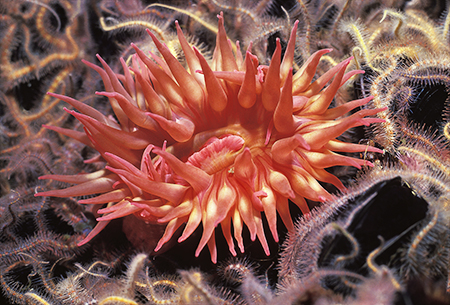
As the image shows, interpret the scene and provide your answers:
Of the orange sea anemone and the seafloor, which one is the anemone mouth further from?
the seafloor

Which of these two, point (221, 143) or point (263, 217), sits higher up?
point (221, 143)

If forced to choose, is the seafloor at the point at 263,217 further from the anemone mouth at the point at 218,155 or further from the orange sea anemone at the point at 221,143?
the anemone mouth at the point at 218,155

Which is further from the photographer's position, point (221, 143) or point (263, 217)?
point (263, 217)

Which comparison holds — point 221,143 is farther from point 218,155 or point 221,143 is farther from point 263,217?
point 263,217

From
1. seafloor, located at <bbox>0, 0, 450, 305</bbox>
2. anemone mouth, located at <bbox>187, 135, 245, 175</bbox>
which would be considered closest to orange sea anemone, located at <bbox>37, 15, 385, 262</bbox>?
anemone mouth, located at <bbox>187, 135, 245, 175</bbox>

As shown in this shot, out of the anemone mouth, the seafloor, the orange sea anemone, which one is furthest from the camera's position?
the anemone mouth

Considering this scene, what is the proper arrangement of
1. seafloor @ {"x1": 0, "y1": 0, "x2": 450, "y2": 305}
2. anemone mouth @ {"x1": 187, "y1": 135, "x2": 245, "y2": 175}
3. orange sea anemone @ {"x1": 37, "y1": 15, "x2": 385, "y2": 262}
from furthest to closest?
anemone mouth @ {"x1": 187, "y1": 135, "x2": 245, "y2": 175}
orange sea anemone @ {"x1": 37, "y1": 15, "x2": 385, "y2": 262}
seafloor @ {"x1": 0, "y1": 0, "x2": 450, "y2": 305}

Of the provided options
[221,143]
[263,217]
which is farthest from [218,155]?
[263,217]

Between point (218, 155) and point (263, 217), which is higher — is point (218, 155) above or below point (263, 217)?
above
